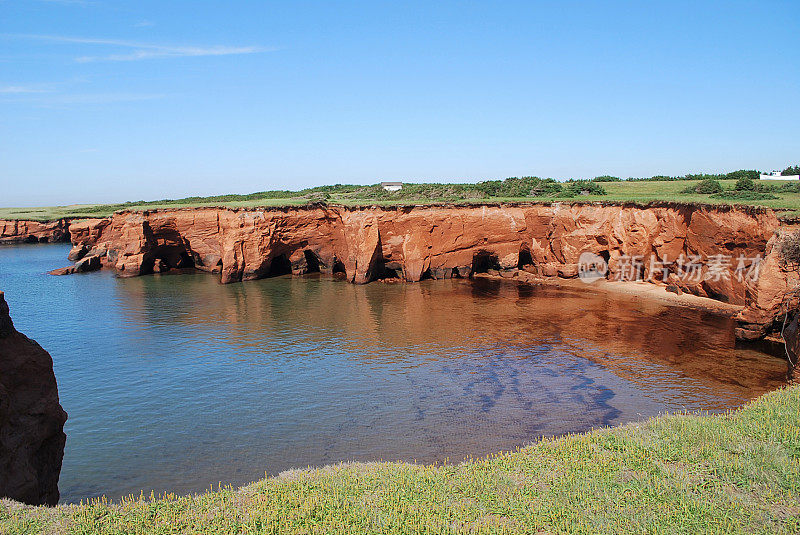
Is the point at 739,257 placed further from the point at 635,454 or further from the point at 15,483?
the point at 15,483

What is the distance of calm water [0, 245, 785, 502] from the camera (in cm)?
1442

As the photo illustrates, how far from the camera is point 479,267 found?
43.7 metres

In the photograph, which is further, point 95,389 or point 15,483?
point 95,389

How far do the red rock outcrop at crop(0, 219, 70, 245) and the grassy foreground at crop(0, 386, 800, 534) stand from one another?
294ft

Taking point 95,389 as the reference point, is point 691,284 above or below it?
above

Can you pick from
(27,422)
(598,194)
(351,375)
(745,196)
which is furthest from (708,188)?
(27,422)

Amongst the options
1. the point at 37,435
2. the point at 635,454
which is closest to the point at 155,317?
the point at 37,435

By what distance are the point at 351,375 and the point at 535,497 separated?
41.4 ft

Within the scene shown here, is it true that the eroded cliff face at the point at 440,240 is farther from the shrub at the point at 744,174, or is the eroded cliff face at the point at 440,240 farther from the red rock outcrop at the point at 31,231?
the red rock outcrop at the point at 31,231

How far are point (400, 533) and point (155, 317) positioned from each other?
2780 cm

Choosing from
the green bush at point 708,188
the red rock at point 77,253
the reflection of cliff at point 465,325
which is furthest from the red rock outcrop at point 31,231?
the green bush at point 708,188

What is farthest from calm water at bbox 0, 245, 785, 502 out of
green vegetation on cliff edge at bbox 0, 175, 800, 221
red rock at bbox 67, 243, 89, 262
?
red rock at bbox 67, 243, 89, 262

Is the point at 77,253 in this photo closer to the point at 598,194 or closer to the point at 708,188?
the point at 598,194

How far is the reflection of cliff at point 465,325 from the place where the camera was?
2145cm
